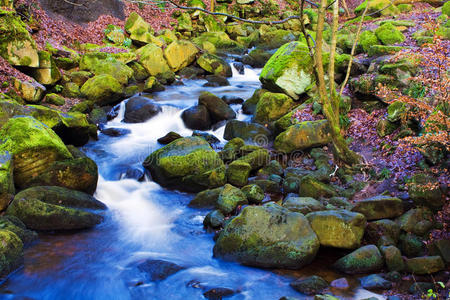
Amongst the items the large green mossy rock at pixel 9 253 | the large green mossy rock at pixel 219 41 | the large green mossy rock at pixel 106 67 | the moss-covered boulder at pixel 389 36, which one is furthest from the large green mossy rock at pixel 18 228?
the large green mossy rock at pixel 219 41

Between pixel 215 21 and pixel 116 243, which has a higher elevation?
pixel 215 21

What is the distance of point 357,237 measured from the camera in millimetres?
5531

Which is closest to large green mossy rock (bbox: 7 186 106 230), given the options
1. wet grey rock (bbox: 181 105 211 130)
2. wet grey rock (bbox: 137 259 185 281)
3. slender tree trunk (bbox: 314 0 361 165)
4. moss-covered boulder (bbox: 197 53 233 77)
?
wet grey rock (bbox: 137 259 185 281)

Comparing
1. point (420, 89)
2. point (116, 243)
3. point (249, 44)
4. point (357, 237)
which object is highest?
point (249, 44)

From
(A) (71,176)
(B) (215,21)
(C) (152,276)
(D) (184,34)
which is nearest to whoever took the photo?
(C) (152,276)

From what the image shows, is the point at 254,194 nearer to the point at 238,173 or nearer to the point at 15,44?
the point at 238,173

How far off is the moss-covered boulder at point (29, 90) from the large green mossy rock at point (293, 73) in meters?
7.75

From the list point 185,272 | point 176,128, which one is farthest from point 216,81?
point 185,272

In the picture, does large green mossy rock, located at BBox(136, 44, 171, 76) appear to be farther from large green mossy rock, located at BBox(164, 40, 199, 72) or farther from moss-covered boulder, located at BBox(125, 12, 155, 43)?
moss-covered boulder, located at BBox(125, 12, 155, 43)

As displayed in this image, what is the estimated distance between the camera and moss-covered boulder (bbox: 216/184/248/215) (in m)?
6.84

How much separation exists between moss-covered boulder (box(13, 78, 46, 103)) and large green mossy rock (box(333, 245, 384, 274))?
418 inches

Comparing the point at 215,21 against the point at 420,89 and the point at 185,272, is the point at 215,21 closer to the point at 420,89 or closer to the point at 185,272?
the point at 420,89

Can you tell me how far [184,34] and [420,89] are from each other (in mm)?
18643

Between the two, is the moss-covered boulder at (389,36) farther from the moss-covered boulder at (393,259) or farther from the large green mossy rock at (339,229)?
the moss-covered boulder at (393,259)
